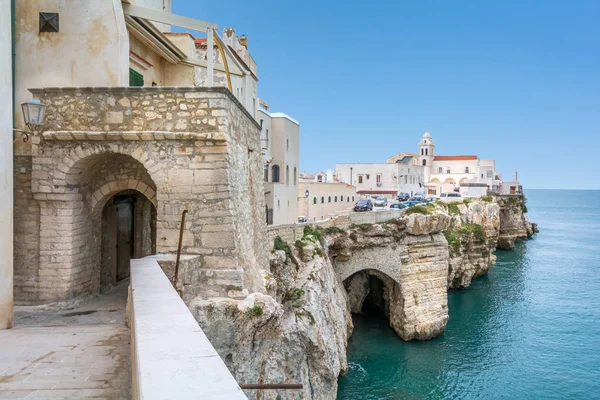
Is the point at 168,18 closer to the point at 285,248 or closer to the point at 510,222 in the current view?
the point at 285,248

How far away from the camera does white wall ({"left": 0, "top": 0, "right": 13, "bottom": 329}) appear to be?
746 cm

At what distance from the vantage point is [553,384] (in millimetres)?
22609

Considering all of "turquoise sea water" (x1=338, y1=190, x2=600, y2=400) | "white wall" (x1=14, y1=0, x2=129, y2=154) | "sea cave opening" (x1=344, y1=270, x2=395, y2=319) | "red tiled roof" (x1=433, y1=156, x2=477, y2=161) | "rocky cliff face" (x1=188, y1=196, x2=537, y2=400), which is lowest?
"turquoise sea water" (x1=338, y1=190, x2=600, y2=400)

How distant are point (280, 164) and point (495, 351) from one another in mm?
18284

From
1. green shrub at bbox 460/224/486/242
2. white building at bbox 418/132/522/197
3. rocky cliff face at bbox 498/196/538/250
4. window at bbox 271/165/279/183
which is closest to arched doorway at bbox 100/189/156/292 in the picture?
window at bbox 271/165/279/183

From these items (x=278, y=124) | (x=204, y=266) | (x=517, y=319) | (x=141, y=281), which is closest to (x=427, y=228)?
(x=517, y=319)

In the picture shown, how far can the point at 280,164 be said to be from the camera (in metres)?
32.1

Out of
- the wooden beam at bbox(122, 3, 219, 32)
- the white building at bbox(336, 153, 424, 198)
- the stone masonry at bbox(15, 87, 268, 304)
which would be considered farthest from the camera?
the white building at bbox(336, 153, 424, 198)

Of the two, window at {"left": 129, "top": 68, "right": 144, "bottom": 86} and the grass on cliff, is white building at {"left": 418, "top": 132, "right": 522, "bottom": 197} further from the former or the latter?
window at {"left": 129, "top": 68, "right": 144, "bottom": 86}

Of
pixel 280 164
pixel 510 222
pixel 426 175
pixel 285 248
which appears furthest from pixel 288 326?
pixel 426 175

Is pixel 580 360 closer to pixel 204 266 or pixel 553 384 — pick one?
pixel 553 384

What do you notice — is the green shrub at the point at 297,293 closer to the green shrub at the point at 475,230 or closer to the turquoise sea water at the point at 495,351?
the turquoise sea water at the point at 495,351

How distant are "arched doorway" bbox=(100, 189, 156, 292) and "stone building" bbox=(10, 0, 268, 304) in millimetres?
838

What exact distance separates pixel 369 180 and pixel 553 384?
58.1m
